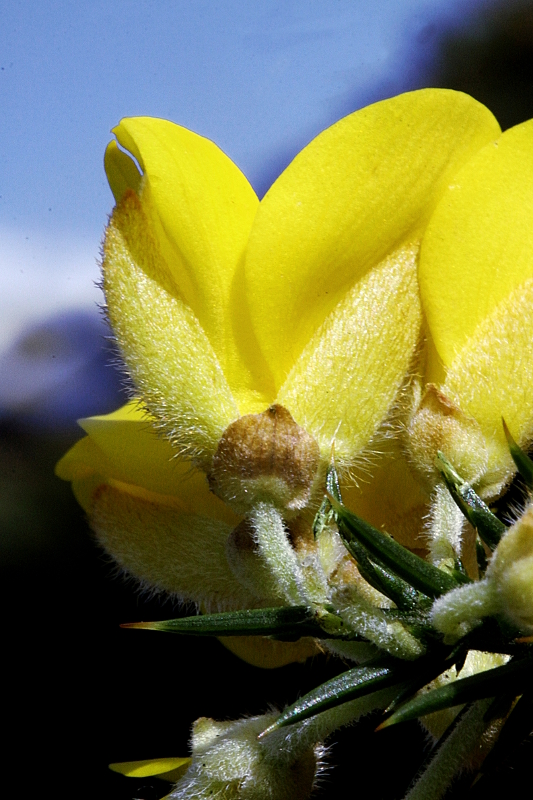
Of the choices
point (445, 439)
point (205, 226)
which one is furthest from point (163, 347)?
point (445, 439)

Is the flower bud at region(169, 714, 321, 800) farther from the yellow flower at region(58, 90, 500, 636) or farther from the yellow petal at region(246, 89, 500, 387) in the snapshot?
the yellow petal at region(246, 89, 500, 387)

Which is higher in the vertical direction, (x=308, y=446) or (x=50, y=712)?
(x=308, y=446)

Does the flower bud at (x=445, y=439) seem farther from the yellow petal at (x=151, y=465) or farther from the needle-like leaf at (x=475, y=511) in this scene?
the yellow petal at (x=151, y=465)

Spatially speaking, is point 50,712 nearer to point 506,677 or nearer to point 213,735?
point 213,735

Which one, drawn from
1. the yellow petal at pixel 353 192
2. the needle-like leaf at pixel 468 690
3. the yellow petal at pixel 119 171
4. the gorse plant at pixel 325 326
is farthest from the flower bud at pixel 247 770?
the yellow petal at pixel 119 171

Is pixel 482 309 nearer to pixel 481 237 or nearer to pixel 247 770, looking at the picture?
pixel 481 237

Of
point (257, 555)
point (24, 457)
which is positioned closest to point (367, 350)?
point (257, 555)

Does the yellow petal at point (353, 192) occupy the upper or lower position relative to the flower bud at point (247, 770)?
upper
